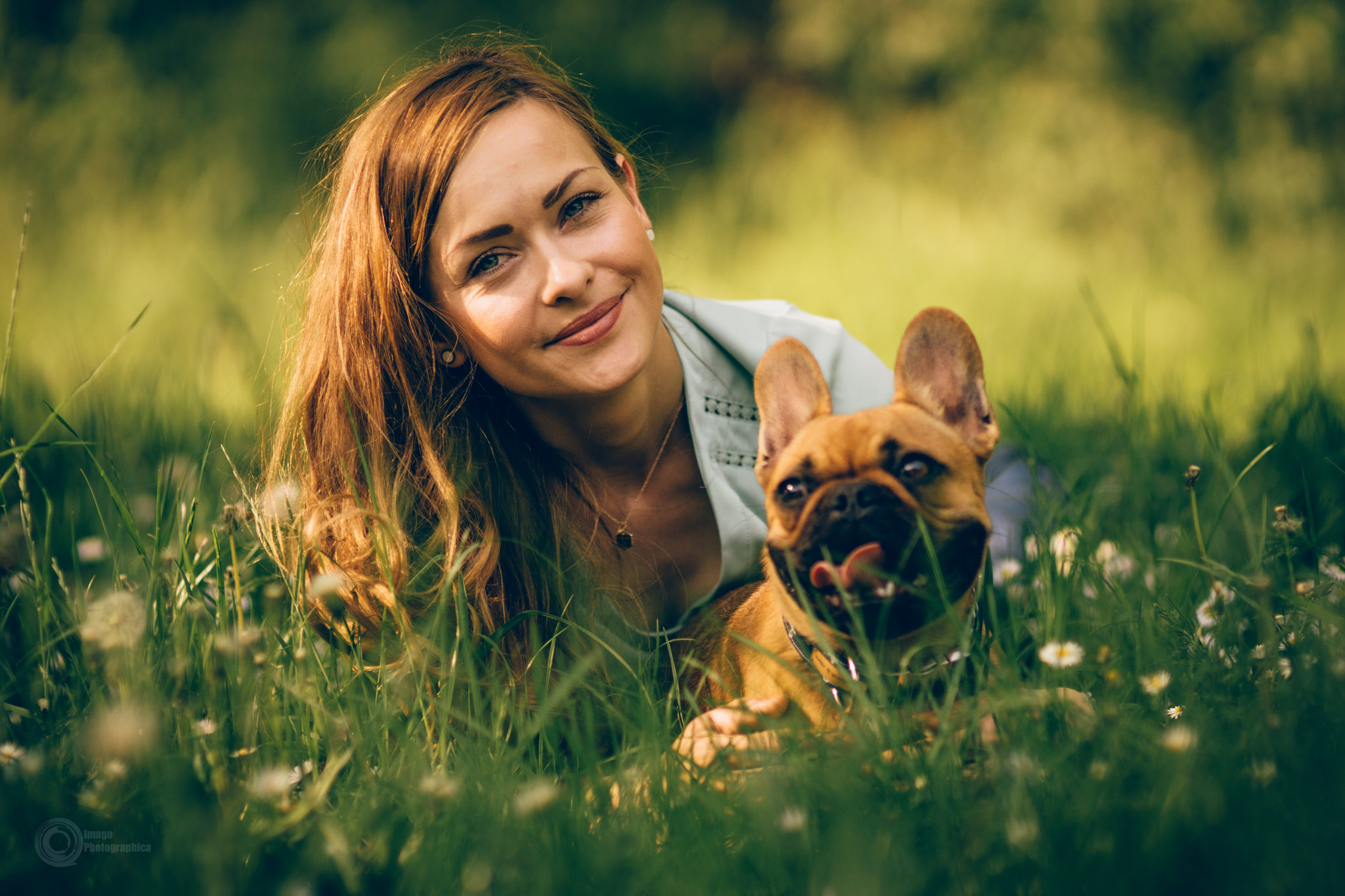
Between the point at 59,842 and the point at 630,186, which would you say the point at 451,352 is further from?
the point at 59,842

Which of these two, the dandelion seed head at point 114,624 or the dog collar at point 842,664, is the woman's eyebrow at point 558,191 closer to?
the dog collar at point 842,664

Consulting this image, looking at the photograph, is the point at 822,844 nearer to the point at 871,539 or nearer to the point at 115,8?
the point at 871,539

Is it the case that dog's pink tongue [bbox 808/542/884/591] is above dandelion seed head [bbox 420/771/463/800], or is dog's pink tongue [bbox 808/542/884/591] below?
above

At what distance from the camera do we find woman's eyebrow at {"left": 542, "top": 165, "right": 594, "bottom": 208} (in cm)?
244

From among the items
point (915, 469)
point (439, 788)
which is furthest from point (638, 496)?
point (439, 788)

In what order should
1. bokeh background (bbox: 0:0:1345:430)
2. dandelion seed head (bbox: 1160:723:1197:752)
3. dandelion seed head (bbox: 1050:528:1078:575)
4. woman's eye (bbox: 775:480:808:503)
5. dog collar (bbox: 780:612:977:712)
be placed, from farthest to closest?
1. bokeh background (bbox: 0:0:1345:430)
2. dandelion seed head (bbox: 1050:528:1078:575)
3. woman's eye (bbox: 775:480:808:503)
4. dog collar (bbox: 780:612:977:712)
5. dandelion seed head (bbox: 1160:723:1197:752)

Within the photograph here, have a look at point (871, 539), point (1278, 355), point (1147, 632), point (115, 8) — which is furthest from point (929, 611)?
point (115, 8)

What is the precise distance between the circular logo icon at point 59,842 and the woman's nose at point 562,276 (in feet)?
4.89

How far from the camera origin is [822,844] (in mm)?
1481

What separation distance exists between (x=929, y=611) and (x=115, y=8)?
10819 mm

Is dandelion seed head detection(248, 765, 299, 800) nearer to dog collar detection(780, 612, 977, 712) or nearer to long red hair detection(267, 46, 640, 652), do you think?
long red hair detection(267, 46, 640, 652)

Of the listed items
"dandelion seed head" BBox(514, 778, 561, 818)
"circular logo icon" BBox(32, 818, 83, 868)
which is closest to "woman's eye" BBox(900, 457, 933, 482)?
"dandelion seed head" BBox(514, 778, 561, 818)

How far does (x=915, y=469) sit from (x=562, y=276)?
1.03 meters

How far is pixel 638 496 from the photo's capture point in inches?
119
